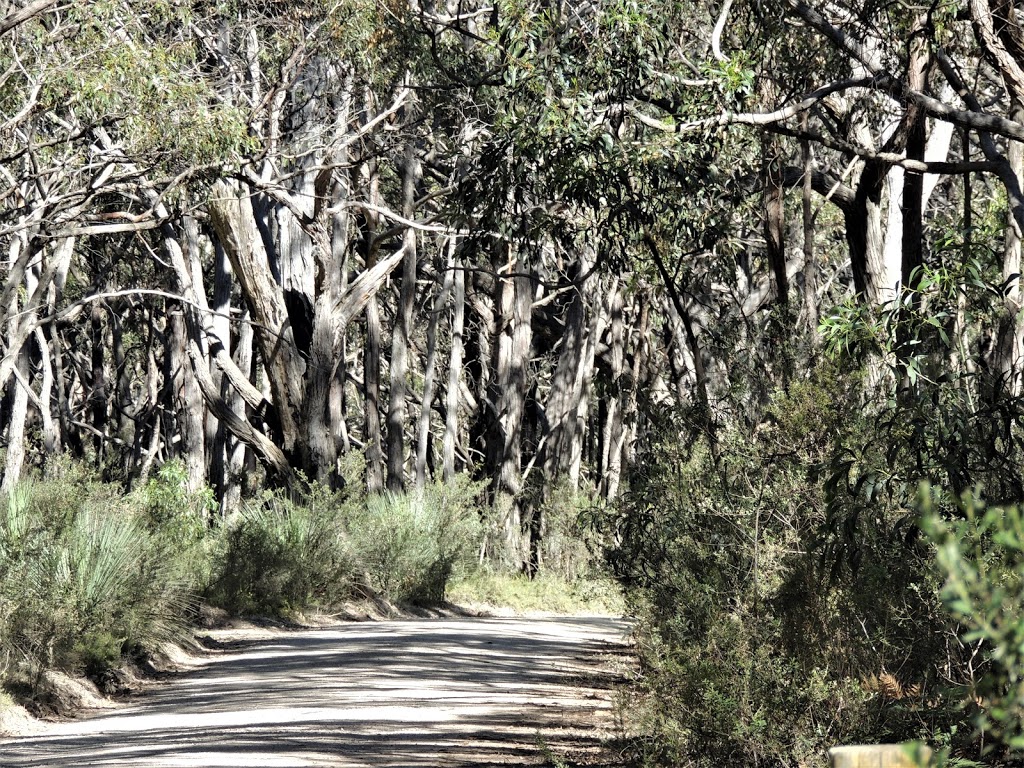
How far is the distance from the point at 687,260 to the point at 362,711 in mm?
7955

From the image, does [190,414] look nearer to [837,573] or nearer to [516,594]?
[516,594]

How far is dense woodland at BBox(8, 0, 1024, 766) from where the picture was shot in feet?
20.5

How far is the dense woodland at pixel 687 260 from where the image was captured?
20.5ft

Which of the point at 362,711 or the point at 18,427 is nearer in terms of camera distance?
the point at 362,711

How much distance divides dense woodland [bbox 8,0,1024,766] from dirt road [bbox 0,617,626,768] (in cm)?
103

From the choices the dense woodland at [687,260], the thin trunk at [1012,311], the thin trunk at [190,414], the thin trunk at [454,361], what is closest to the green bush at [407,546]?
the dense woodland at [687,260]

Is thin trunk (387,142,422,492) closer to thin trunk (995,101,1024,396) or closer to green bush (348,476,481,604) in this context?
green bush (348,476,481,604)

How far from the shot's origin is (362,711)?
9.26 metres

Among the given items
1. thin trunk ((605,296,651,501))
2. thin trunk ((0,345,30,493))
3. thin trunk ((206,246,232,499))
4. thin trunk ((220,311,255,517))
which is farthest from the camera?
thin trunk ((220,311,255,517))

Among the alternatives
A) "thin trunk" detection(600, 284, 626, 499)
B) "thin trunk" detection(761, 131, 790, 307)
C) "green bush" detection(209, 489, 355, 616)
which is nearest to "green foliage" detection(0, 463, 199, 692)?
"green bush" detection(209, 489, 355, 616)

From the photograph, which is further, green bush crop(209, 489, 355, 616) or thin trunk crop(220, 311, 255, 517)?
thin trunk crop(220, 311, 255, 517)

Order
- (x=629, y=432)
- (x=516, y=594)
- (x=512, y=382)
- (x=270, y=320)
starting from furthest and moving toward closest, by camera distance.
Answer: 1. (x=629, y=432)
2. (x=512, y=382)
3. (x=516, y=594)
4. (x=270, y=320)

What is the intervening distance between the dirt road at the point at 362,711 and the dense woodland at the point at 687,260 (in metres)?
1.03

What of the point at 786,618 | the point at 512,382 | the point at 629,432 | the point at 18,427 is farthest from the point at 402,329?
the point at 786,618
